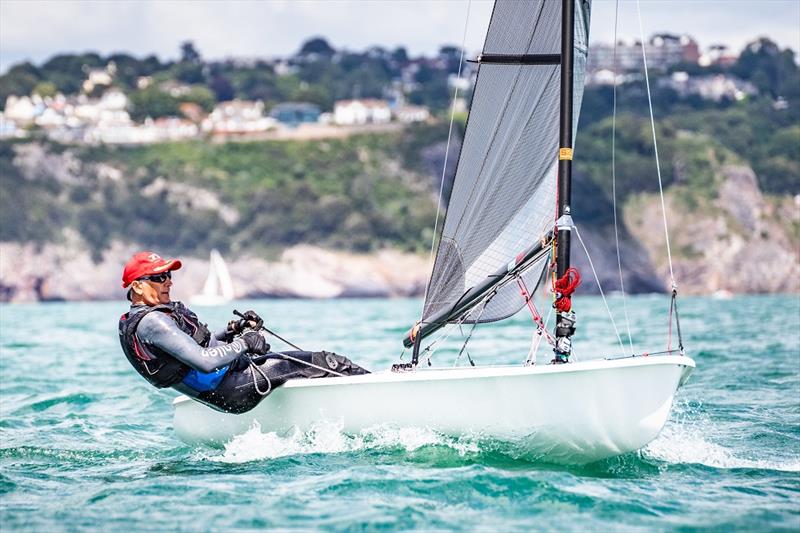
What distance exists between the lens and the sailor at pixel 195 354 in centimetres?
734

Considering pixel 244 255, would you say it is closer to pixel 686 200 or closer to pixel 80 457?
pixel 686 200

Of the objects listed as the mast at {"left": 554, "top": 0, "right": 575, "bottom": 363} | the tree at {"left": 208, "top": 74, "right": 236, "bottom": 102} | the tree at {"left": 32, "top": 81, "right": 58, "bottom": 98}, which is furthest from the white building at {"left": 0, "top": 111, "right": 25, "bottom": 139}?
the mast at {"left": 554, "top": 0, "right": 575, "bottom": 363}

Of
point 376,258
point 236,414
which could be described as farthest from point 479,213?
point 376,258

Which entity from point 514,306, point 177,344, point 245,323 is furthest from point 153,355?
point 514,306

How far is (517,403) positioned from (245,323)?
1930 millimetres

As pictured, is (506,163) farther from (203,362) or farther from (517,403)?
(203,362)

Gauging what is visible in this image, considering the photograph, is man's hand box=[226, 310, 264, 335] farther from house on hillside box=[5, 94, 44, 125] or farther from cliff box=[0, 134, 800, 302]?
house on hillside box=[5, 94, 44, 125]

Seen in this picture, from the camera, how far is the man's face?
7.55 m

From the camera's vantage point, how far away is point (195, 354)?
731 centimetres

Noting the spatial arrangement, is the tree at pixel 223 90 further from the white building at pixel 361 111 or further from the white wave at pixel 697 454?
the white wave at pixel 697 454

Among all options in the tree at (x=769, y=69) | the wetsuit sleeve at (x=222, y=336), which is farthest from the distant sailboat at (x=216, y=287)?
the wetsuit sleeve at (x=222, y=336)

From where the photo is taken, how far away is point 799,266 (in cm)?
7738

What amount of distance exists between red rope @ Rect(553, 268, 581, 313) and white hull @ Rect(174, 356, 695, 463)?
2.19 ft

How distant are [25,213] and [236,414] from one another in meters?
73.9
